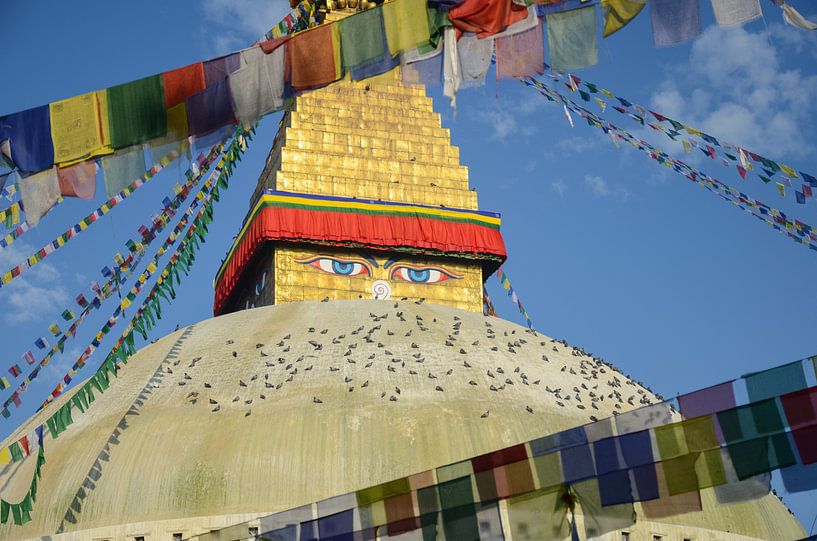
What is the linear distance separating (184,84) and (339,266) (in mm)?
7832

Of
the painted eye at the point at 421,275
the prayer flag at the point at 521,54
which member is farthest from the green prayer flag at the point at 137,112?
the painted eye at the point at 421,275

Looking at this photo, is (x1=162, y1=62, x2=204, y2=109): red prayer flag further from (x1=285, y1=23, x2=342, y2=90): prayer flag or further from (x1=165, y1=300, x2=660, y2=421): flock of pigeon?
(x1=165, y1=300, x2=660, y2=421): flock of pigeon

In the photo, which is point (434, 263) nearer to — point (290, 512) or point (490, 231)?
point (490, 231)

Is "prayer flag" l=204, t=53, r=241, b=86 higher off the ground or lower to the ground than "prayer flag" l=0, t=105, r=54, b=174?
higher

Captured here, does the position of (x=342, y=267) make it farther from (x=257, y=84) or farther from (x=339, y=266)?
(x=257, y=84)

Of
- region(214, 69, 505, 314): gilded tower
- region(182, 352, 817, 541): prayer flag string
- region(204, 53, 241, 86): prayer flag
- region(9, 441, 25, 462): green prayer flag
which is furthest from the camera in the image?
region(214, 69, 505, 314): gilded tower

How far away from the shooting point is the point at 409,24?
743 cm

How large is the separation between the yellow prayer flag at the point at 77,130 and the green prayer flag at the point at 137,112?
88 millimetres

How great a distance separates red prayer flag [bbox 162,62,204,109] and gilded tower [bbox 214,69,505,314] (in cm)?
738

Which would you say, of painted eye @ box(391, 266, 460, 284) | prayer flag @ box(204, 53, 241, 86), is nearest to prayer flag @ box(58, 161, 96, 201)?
prayer flag @ box(204, 53, 241, 86)

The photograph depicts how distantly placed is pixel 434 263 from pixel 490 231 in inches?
33.6

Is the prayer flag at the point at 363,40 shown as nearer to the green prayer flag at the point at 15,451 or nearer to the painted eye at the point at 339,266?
the green prayer flag at the point at 15,451

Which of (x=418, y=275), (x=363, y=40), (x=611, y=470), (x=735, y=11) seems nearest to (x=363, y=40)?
(x=363, y=40)

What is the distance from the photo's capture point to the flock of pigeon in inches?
442
